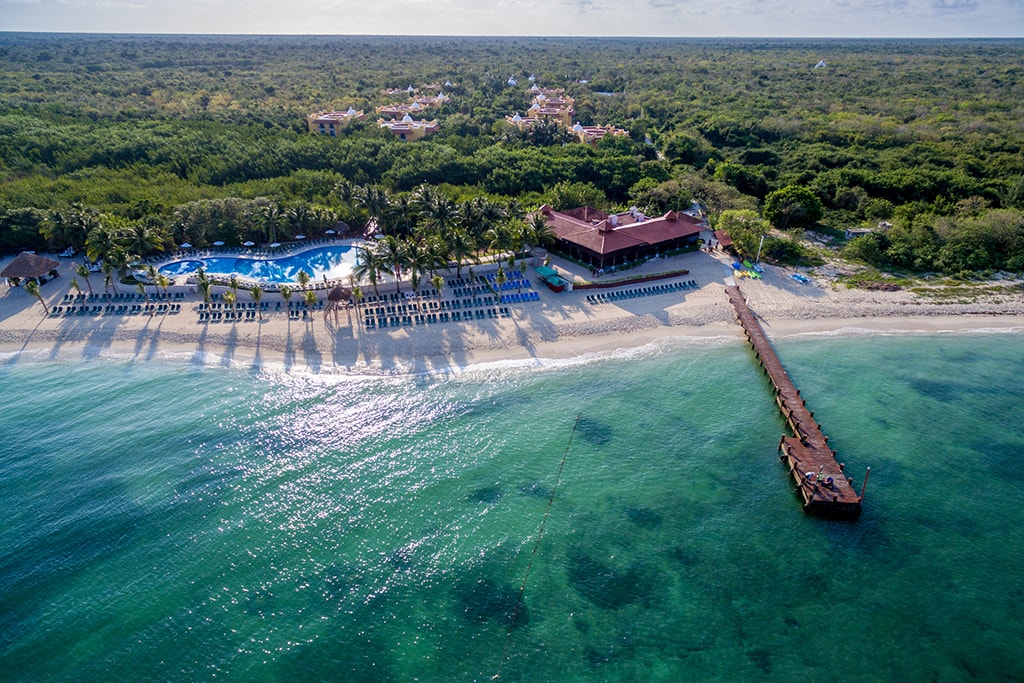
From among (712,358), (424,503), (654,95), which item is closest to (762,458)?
(712,358)

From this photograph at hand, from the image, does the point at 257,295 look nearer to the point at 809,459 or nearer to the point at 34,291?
the point at 34,291

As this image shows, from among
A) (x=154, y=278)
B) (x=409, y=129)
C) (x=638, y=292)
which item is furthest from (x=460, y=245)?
(x=409, y=129)

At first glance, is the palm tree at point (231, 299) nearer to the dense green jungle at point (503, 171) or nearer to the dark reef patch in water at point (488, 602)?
the dense green jungle at point (503, 171)

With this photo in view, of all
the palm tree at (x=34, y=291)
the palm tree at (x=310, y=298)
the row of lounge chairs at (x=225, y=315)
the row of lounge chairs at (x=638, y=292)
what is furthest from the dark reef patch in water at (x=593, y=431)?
the palm tree at (x=34, y=291)

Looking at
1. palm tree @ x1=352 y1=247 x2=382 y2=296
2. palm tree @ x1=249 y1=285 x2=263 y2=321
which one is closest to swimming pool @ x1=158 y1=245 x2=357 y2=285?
palm tree @ x1=249 y1=285 x2=263 y2=321

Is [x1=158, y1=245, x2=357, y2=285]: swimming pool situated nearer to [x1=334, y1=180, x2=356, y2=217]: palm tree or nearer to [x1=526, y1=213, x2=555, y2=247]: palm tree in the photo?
[x1=334, y1=180, x2=356, y2=217]: palm tree

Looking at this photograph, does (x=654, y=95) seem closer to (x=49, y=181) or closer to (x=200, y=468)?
(x=49, y=181)
